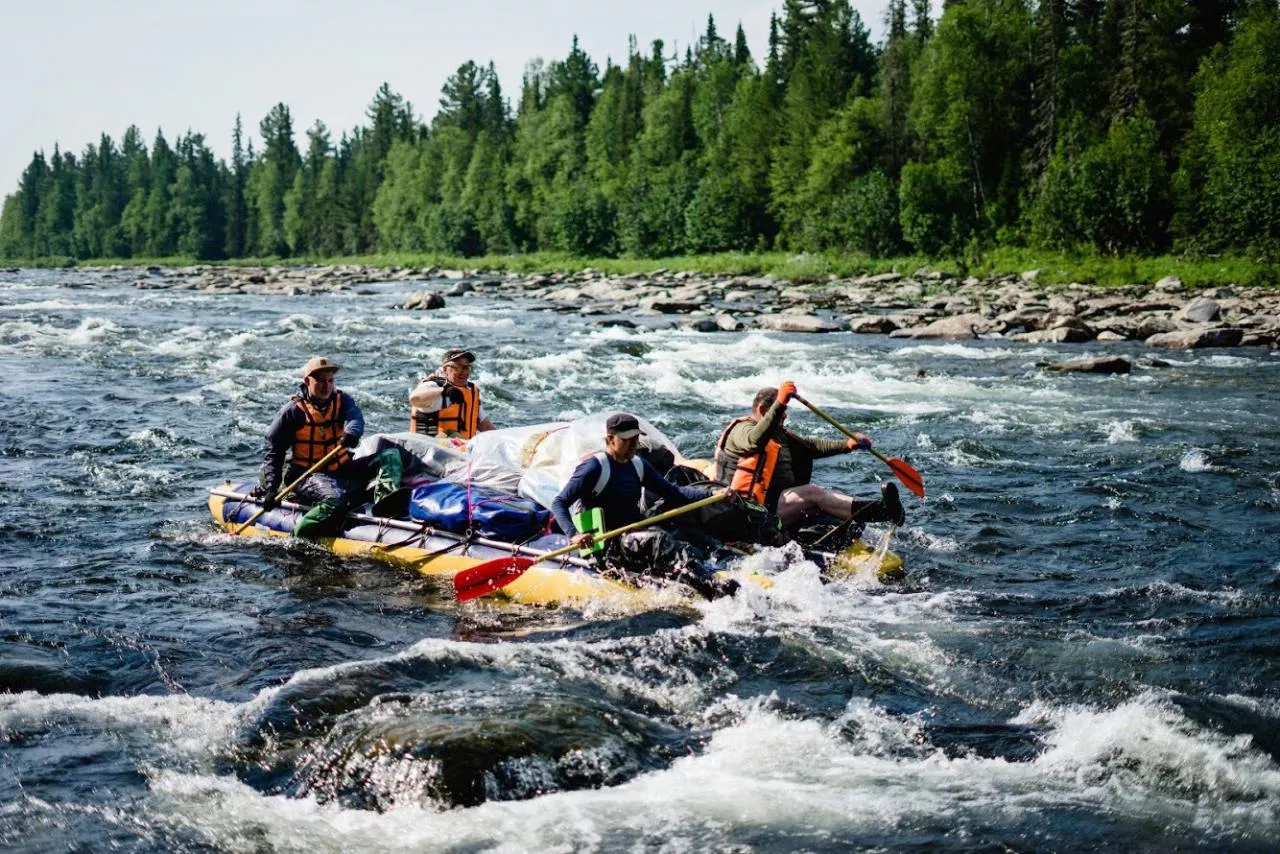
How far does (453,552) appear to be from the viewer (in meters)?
8.37

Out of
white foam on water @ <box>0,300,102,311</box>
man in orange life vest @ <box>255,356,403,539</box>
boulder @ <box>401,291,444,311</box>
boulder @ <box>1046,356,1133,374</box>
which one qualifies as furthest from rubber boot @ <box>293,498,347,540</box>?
white foam on water @ <box>0,300,102,311</box>

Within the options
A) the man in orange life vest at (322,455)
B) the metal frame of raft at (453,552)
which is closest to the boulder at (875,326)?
the metal frame of raft at (453,552)

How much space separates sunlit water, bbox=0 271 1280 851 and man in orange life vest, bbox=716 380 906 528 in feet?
2.32

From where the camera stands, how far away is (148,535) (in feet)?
31.6

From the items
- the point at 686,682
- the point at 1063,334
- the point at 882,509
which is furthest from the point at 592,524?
the point at 1063,334

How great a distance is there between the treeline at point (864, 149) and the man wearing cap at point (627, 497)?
101ft

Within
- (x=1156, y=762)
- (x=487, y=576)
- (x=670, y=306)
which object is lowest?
(x=1156, y=762)

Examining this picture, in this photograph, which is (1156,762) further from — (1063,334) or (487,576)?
(1063,334)

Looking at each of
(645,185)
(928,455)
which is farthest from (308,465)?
(645,185)

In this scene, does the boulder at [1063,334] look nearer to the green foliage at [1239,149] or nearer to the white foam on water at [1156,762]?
the green foliage at [1239,149]

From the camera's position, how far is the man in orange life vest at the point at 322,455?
9.07 metres

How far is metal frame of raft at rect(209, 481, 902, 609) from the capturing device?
25.3 feet

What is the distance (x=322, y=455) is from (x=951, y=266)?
34.3 m

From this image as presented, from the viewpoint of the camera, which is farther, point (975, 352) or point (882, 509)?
point (975, 352)
